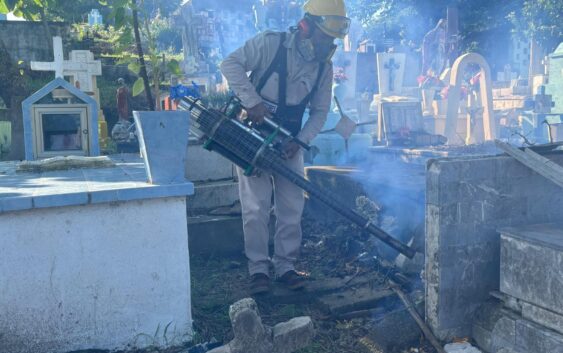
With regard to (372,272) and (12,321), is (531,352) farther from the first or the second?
(12,321)

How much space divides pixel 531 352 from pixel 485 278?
0.65 meters

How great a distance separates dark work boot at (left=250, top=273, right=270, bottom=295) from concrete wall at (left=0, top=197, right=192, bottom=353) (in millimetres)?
821

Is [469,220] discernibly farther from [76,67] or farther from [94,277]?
[76,67]

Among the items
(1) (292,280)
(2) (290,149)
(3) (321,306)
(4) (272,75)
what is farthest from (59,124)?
(3) (321,306)

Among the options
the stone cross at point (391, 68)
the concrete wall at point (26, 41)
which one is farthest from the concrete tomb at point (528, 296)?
the stone cross at point (391, 68)

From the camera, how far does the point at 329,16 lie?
4.53 m

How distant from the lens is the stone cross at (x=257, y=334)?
299cm

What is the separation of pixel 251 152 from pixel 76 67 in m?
5.01

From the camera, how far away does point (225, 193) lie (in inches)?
249

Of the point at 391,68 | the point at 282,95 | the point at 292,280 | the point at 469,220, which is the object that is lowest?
the point at 292,280

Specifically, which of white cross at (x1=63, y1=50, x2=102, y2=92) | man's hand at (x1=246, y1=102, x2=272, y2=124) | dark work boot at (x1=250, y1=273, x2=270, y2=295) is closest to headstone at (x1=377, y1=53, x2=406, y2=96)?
white cross at (x1=63, y1=50, x2=102, y2=92)

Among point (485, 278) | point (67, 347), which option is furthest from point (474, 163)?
point (67, 347)

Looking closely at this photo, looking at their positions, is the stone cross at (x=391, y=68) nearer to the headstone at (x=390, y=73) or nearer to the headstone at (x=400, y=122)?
the headstone at (x=390, y=73)

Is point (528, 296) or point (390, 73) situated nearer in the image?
point (528, 296)
